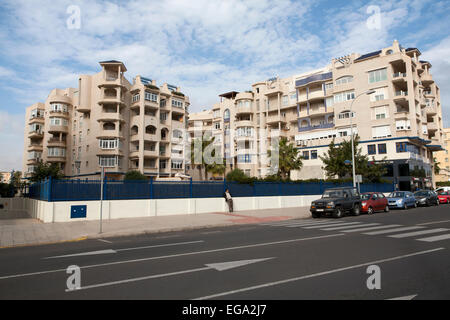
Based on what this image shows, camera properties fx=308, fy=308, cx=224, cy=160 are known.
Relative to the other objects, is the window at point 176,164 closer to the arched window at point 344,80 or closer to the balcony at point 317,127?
the balcony at point 317,127

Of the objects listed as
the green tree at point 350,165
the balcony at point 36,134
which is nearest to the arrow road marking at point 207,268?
the green tree at point 350,165

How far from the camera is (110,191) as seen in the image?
1802 centimetres

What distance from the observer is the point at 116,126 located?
48.0 m

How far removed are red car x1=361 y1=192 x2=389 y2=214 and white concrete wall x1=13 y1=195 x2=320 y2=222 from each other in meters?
7.15

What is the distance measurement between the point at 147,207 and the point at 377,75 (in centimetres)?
4196

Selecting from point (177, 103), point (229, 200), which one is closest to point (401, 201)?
point (229, 200)

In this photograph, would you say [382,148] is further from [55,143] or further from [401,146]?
[55,143]

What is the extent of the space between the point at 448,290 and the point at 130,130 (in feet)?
165

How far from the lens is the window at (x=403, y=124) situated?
43.7 metres

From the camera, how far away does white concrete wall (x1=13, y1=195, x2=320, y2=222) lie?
16.5 m

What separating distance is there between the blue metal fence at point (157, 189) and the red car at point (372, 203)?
7111mm

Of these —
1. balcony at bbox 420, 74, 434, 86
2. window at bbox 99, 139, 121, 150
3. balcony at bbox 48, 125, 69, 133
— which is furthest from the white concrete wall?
balcony at bbox 420, 74, 434, 86
